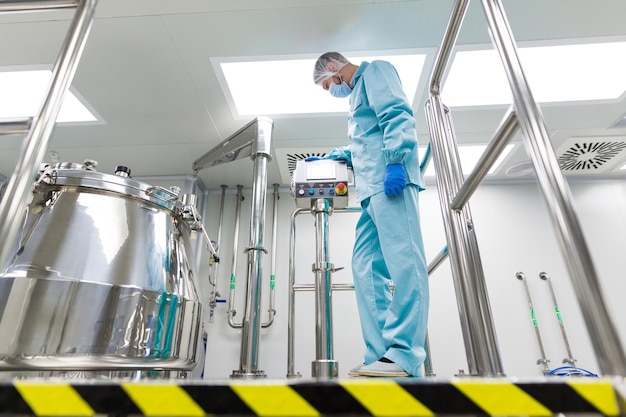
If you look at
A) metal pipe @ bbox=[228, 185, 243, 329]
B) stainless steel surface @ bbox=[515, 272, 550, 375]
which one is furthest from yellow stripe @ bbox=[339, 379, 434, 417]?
stainless steel surface @ bbox=[515, 272, 550, 375]

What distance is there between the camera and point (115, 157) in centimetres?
295

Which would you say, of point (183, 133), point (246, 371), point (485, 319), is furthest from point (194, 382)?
point (183, 133)

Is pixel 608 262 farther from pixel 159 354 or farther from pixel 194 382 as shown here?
pixel 194 382

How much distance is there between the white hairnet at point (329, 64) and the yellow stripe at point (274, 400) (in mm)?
1671

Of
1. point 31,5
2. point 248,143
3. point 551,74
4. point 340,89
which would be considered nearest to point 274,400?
point 31,5

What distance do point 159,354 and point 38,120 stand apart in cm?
84

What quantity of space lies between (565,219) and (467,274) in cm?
49

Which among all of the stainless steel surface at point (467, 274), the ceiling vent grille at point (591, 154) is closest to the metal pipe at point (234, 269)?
the stainless steel surface at point (467, 274)

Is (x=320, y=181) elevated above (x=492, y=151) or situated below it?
above

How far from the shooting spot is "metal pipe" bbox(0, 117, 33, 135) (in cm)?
57

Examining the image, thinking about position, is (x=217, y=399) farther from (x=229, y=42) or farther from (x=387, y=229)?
(x=229, y=42)

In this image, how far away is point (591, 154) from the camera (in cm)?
287

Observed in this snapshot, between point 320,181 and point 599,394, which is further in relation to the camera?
point 320,181

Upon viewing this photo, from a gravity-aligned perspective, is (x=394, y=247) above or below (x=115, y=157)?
below
